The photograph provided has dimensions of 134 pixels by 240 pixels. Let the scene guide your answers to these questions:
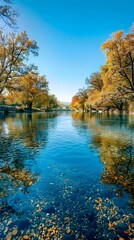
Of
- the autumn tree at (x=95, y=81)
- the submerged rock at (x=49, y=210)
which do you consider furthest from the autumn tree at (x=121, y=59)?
the autumn tree at (x=95, y=81)

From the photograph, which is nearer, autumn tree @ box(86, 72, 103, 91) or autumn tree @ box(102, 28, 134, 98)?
autumn tree @ box(102, 28, 134, 98)

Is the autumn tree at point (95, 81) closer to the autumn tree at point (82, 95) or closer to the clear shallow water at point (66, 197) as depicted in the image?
the autumn tree at point (82, 95)

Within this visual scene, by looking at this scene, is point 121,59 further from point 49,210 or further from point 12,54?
point 49,210

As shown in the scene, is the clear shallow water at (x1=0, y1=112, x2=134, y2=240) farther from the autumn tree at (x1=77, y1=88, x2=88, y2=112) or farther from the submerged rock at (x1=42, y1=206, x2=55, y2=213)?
the autumn tree at (x1=77, y1=88, x2=88, y2=112)

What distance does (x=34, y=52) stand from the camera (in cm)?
2462

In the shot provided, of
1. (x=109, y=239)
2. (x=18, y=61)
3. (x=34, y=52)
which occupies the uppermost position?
(x=34, y=52)

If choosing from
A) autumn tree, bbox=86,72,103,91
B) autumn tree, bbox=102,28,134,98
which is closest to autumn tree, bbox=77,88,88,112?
autumn tree, bbox=86,72,103,91

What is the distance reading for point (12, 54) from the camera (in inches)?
890

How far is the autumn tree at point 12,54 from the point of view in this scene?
73.4ft

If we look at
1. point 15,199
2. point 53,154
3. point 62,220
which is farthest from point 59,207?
point 53,154

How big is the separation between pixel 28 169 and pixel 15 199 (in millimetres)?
2361

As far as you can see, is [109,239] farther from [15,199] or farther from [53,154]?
[53,154]

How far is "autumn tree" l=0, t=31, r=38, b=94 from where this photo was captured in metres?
22.4

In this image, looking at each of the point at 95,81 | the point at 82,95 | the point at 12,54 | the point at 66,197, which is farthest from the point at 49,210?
the point at 82,95
